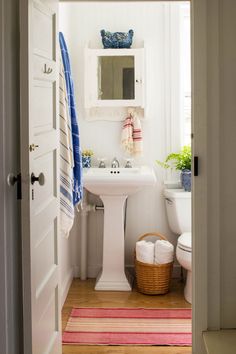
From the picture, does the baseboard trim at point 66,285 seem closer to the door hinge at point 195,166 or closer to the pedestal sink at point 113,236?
the pedestal sink at point 113,236

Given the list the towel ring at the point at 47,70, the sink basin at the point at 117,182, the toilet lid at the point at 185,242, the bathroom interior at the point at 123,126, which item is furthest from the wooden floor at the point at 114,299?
the towel ring at the point at 47,70

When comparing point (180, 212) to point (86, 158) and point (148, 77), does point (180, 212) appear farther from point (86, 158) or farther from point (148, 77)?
point (148, 77)

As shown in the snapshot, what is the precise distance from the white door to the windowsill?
Answer: 0.75 metres

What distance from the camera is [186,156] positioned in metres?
4.49

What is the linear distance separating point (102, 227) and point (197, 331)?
2206 mm

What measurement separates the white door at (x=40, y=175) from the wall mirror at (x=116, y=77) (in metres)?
1.69

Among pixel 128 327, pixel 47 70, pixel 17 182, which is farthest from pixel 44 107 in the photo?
pixel 128 327

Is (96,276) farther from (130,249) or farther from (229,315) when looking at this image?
(229,315)

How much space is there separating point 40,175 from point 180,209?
2262mm

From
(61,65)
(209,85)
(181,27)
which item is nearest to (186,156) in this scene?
(181,27)

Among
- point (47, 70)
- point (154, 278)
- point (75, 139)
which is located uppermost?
point (47, 70)

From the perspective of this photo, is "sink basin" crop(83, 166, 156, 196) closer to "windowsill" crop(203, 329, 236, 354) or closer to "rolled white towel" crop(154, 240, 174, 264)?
"rolled white towel" crop(154, 240, 174, 264)

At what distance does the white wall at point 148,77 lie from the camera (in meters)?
4.68

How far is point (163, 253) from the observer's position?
4375mm
